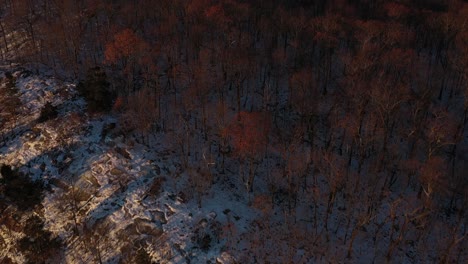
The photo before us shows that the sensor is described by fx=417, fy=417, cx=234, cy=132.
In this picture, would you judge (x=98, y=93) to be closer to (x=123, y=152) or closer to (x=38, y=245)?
(x=123, y=152)

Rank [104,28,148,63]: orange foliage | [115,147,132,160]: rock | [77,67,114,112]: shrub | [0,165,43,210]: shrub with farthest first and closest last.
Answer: [104,28,148,63]: orange foliage, [77,67,114,112]: shrub, [115,147,132,160]: rock, [0,165,43,210]: shrub

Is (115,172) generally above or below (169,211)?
above

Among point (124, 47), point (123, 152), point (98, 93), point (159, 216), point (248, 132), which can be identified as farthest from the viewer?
point (124, 47)

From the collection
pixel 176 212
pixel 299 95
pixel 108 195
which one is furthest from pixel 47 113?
pixel 299 95

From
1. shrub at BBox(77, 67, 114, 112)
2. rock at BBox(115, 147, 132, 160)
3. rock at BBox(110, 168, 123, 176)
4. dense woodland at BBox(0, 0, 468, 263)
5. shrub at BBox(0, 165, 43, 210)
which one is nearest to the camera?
shrub at BBox(0, 165, 43, 210)

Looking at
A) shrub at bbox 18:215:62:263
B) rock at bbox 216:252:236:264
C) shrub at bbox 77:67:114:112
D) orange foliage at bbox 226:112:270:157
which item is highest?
shrub at bbox 77:67:114:112

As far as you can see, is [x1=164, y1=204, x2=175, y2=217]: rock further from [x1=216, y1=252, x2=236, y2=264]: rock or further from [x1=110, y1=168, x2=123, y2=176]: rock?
[x1=110, y1=168, x2=123, y2=176]: rock

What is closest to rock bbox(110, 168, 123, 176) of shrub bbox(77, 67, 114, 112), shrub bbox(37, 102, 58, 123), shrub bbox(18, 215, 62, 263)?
shrub bbox(18, 215, 62, 263)

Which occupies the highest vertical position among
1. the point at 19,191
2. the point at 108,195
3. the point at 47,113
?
the point at 47,113

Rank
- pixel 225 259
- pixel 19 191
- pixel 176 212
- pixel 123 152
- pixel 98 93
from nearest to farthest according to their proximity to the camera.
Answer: pixel 225 259 → pixel 176 212 → pixel 19 191 → pixel 123 152 → pixel 98 93
